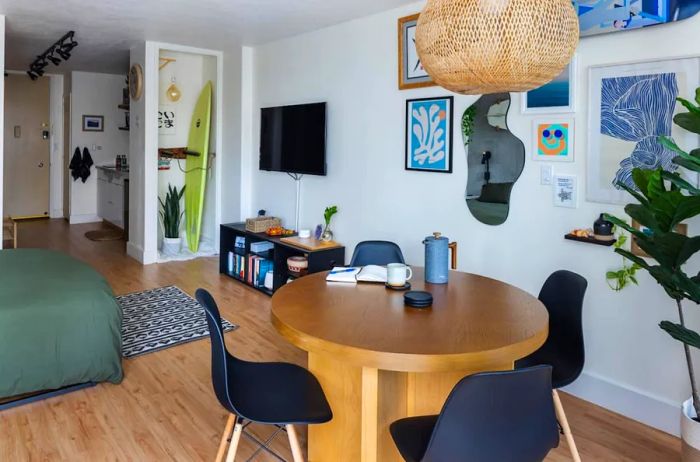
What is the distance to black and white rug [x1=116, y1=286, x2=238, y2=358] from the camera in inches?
146

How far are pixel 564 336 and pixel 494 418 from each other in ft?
3.62

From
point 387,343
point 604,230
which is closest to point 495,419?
point 387,343

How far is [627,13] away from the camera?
8.82 ft

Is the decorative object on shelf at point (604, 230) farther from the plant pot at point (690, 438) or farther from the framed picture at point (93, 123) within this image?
the framed picture at point (93, 123)

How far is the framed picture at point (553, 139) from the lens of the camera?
3029 millimetres

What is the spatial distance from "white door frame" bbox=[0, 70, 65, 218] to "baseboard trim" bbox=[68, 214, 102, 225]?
24.0 inches

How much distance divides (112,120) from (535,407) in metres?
8.64

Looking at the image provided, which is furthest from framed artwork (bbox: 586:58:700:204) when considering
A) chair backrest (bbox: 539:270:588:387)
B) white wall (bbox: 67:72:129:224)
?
white wall (bbox: 67:72:129:224)

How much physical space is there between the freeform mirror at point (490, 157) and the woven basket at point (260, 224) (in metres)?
2.26

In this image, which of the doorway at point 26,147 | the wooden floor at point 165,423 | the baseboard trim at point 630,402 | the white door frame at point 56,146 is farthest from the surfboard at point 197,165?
the baseboard trim at point 630,402

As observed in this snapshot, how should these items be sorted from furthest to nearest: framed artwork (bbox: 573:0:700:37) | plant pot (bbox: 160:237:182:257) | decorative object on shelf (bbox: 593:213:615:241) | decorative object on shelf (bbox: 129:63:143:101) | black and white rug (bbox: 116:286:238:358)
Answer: plant pot (bbox: 160:237:182:257) < decorative object on shelf (bbox: 129:63:143:101) < black and white rug (bbox: 116:286:238:358) < decorative object on shelf (bbox: 593:213:615:241) < framed artwork (bbox: 573:0:700:37)

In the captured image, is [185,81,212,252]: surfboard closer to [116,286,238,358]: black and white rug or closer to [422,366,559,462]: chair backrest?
[116,286,238,358]: black and white rug

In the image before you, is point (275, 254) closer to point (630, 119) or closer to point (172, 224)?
point (172, 224)

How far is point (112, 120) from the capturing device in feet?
28.4
